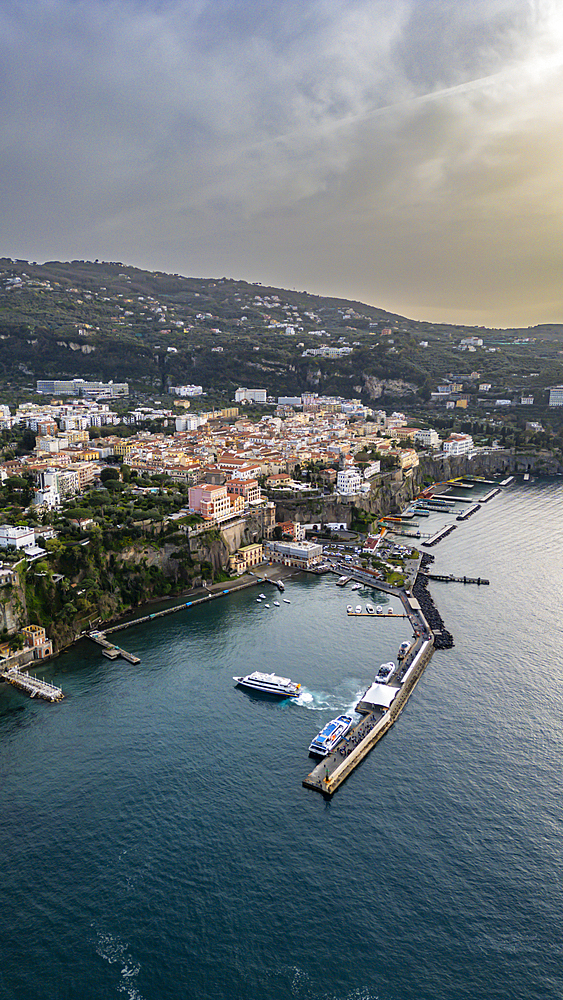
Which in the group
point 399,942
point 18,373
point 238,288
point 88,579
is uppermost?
point 238,288

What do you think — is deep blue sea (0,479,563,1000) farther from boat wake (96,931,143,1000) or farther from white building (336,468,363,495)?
white building (336,468,363,495)

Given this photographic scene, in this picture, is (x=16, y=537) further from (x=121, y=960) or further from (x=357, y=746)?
(x=121, y=960)

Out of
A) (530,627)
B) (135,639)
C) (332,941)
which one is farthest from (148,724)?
(530,627)

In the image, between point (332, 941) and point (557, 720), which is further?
point (557, 720)

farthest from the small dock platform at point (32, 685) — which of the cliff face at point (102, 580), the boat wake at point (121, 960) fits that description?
the boat wake at point (121, 960)

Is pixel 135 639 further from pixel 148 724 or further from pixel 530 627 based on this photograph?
pixel 530 627

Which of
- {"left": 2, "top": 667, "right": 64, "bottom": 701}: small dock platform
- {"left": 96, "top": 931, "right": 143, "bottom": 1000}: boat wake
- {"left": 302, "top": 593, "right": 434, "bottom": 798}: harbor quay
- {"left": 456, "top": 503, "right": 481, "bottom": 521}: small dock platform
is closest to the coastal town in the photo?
{"left": 2, "top": 667, "right": 64, "bottom": 701}: small dock platform

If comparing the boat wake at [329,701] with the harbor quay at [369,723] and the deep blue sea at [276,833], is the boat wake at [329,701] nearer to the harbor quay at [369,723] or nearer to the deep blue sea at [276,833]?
the deep blue sea at [276,833]
